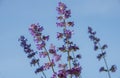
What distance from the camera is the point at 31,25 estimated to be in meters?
19.4

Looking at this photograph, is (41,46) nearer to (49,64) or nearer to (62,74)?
(49,64)

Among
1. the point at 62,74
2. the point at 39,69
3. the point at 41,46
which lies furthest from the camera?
the point at 39,69

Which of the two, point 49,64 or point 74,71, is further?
point 49,64

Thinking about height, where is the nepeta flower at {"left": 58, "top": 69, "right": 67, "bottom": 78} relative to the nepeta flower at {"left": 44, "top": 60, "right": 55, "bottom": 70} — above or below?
below

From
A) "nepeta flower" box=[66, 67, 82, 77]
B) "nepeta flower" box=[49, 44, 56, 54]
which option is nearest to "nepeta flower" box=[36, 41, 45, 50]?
"nepeta flower" box=[49, 44, 56, 54]

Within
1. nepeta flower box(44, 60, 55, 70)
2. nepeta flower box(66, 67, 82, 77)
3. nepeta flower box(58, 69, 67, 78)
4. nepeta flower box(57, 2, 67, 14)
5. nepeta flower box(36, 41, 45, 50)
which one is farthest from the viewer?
nepeta flower box(57, 2, 67, 14)

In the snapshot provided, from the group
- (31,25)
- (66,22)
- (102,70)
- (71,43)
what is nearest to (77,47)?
(71,43)

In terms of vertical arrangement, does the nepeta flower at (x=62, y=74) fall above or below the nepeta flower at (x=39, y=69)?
below

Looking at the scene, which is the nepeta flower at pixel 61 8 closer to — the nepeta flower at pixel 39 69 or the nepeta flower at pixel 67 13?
the nepeta flower at pixel 67 13

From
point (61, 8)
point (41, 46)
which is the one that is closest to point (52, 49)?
point (41, 46)

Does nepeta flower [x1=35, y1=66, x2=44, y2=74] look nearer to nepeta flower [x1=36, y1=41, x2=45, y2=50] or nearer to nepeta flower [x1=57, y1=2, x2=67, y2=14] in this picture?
nepeta flower [x1=36, y1=41, x2=45, y2=50]

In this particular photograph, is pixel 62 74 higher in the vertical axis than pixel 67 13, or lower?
lower

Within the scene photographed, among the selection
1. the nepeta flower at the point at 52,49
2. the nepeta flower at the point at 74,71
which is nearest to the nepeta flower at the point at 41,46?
the nepeta flower at the point at 52,49

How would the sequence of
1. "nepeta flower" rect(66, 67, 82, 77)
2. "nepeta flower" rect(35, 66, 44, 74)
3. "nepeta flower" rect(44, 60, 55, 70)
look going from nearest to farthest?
"nepeta flower" rect(66, 67, 82, 77) → "nepeta flower" rect(44, 60, 55, 70) → "nepeta flower" rect(35, 66, 44, 74)
